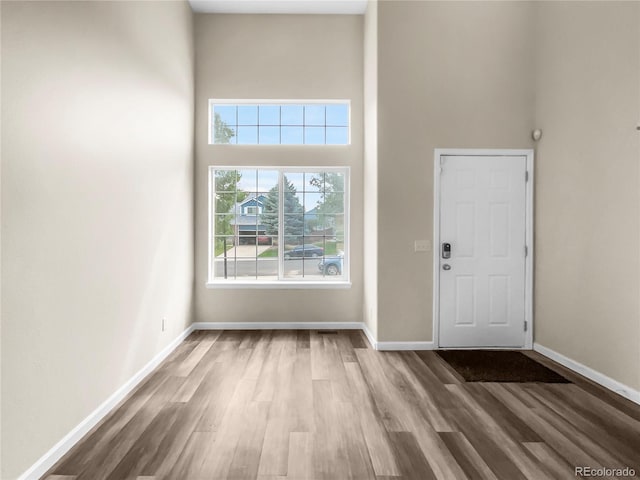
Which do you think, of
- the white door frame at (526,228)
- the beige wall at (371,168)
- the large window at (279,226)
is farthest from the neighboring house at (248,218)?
the white door frame at (526,228)

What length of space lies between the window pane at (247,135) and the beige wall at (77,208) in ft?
3.89

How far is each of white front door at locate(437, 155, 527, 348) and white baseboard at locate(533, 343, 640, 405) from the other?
283mm

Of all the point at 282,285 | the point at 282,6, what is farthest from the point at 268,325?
the point at 282,6

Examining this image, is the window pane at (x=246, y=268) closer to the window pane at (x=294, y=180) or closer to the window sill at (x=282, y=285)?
the window sill at (x=282, y=285)

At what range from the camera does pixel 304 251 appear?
16.2 feet

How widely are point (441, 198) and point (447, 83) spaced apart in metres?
1.24

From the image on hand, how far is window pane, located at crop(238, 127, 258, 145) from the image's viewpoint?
4.85 meters

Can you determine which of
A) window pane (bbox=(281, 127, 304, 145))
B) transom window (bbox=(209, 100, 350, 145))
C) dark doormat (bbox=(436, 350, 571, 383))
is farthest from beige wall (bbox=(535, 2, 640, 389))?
window pane (bbox=(281, 127, 304, 145))

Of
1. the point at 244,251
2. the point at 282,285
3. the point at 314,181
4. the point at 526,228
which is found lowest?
the point at 282,285

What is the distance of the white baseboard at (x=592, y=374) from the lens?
286 centimetres

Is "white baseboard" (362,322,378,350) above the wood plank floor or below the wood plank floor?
above

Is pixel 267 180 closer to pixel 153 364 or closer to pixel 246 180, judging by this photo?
pixel 246 180

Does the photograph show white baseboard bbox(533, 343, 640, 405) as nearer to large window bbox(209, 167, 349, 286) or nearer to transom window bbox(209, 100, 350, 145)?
large window bbox(209, 167, 349, 286)

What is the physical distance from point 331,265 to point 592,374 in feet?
9.58
